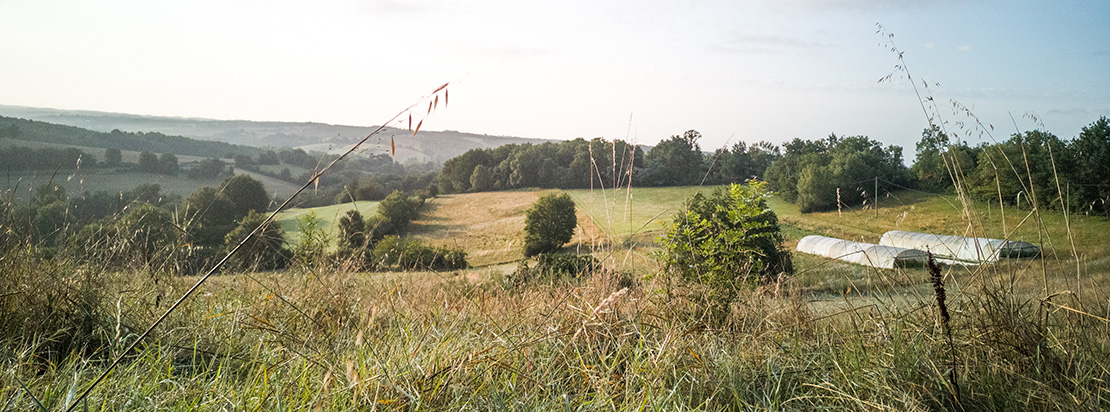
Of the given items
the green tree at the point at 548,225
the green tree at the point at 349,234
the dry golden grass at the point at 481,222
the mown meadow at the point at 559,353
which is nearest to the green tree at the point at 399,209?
the dry golden grass at the point at 481,222

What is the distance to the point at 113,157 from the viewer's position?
65.0 ft

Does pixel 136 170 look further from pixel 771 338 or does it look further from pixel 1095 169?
pixel 1095 169

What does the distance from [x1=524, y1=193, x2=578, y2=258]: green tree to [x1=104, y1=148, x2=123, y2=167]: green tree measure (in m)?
14.5

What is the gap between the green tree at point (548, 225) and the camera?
21969mm

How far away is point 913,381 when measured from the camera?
1915 mm

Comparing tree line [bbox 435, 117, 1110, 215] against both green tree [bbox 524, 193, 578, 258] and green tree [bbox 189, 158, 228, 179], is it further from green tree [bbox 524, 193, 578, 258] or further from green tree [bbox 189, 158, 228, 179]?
green tree [bbox 189, 158, 228, 179]

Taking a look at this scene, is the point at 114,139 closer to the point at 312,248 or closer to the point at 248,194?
the point at 248,194

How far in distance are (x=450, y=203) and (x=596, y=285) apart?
22675mm

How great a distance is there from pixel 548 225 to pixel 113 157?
1560 centimetres

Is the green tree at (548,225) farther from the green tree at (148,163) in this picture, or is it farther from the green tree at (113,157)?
the green tree at (113,157)

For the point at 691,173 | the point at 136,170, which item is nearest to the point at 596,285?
the point at 691,173

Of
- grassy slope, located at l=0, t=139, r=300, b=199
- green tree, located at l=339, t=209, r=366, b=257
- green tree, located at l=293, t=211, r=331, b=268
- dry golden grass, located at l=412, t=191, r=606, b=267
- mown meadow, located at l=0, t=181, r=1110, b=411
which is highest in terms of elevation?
mown meadow, located at l=0, t=181, r=1110, b=411

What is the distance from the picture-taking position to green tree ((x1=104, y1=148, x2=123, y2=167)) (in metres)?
19.4

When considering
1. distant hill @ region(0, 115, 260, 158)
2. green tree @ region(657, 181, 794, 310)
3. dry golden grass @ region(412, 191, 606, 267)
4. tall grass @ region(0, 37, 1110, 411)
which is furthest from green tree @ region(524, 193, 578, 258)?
tall grass @ region(0, 37, 1110, 411)
